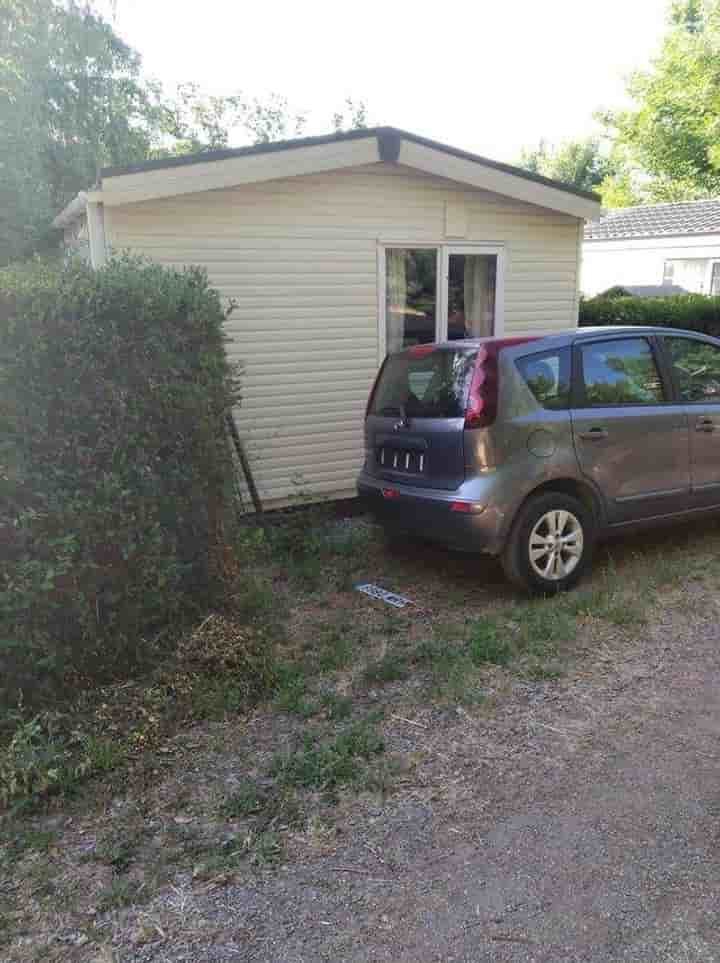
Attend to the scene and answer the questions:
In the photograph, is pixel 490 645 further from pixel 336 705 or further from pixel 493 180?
pixel 493 180

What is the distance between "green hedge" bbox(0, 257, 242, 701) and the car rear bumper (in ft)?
4.81

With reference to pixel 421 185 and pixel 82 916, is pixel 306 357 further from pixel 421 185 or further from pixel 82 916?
pixel 82 916

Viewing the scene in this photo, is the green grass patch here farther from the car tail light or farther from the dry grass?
the car tail light

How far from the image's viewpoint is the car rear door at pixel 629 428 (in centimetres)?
539

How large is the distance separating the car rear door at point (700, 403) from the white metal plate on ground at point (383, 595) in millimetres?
2389

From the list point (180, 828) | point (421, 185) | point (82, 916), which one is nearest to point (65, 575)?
point (180, 828)

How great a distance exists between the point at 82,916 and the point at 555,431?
3.82 metres

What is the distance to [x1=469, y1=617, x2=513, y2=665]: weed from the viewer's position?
4.36 metres

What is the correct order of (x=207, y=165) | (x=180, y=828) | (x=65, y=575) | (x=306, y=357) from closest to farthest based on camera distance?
(x=180, y=828), (x=65, y=575), (x=207, y=165), (x=306, y=357)

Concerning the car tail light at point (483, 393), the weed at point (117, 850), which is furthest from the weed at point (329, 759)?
the car tail light at point (483, 393)

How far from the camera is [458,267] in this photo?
27.0 ft

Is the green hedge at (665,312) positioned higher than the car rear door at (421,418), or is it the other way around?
the green hedge at (665,312)

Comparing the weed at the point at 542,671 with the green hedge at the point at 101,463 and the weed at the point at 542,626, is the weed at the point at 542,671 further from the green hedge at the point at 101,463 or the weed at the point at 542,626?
the green hedge at the point at 101,463

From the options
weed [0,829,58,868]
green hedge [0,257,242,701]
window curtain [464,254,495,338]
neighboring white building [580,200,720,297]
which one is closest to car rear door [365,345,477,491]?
green hedge [0,257,242,701]
